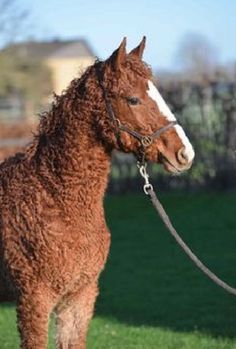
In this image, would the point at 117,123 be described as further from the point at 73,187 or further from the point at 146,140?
the point at 73,187

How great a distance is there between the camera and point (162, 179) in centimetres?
2039

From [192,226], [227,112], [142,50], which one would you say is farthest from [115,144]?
[227,112]

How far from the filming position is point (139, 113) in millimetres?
5492

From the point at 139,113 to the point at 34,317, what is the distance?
1.34m

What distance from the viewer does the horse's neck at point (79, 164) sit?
562cm

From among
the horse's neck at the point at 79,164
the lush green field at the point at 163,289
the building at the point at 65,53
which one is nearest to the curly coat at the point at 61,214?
the horse's neck at the point at 79,164

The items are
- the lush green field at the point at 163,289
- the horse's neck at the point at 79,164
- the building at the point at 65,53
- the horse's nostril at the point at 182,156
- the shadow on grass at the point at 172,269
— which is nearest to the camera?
the horse's nostril at the point at 182,156

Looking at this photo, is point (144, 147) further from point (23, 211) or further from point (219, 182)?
point (219, 182)

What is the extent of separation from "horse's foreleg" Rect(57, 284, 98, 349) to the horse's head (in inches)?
37.0

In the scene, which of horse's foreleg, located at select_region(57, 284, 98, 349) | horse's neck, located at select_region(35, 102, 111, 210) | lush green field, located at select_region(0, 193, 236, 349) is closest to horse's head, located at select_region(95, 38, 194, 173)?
horse's neck, located at select_region(35, 102, 111, 210)

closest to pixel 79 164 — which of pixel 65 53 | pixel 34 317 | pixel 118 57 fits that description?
pixel 118 57

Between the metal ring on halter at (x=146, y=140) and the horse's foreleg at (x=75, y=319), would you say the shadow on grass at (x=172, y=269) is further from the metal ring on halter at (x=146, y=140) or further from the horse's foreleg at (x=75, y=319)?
the metal ring on halter at (x=146, y=140)

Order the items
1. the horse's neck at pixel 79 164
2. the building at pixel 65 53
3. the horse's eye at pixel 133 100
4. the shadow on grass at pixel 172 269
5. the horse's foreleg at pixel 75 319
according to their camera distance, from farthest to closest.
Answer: the building at pixel 65 53 < the shadow on grass at pixel 172 269 < the horse's foreleg at pixel 75 319 < the horse's neck at pixel 79 164 < the horse's eye at pixel 133 100

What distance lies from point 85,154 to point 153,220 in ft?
38.5
